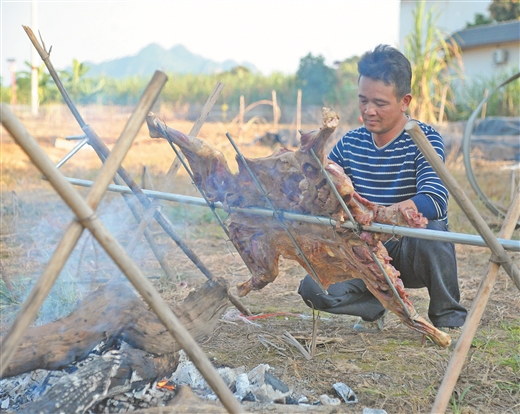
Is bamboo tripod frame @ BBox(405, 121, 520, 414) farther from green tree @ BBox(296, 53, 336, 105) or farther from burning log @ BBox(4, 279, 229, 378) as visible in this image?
green tree @ BBox(296, 53, 336, 105)

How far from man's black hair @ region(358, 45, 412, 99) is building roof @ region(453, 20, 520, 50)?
60.0ft

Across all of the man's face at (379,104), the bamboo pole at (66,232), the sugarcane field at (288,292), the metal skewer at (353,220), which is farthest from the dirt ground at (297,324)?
the bamboo pole at (66,232)

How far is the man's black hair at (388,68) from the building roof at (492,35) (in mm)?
18297

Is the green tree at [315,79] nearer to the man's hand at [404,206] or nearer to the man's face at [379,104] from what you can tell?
the man's face at [379,104]

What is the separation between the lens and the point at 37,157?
1799 millimetres

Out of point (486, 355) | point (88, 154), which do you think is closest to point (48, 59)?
point (486, 355)

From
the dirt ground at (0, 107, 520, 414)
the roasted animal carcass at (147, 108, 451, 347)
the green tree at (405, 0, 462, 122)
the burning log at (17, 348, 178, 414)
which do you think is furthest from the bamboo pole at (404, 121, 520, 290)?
the green tree at (405, 0, 462, 122)

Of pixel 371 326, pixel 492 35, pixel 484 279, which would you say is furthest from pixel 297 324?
pixel 492 35

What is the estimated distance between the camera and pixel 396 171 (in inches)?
134

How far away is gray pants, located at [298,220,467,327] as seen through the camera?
10.8 ft

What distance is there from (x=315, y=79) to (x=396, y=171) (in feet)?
62.4

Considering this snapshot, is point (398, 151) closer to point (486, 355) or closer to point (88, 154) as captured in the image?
point (486, 355)

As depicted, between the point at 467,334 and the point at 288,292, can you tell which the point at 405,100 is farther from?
the point at 288,292

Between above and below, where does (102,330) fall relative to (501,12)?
below
